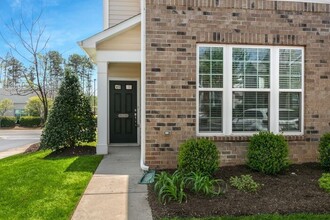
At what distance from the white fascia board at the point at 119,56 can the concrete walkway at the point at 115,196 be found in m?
3.23

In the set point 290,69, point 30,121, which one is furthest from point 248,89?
point 30,121

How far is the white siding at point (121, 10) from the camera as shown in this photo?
446 inches

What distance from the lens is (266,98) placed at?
6.85m

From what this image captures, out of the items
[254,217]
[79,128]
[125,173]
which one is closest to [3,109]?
[79,128]

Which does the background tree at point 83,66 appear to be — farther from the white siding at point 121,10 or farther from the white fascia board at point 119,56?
the white fascia board at point 119,56

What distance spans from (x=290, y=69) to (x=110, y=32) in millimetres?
4993

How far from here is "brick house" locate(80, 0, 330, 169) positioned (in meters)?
6.58

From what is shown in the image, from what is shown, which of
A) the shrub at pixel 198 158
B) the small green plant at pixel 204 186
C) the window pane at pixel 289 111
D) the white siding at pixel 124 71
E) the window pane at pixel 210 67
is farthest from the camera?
the white siding at pixel 124 71

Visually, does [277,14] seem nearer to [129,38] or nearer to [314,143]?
[314,143]

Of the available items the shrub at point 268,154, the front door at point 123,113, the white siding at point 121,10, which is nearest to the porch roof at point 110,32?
the front door at point 123,113

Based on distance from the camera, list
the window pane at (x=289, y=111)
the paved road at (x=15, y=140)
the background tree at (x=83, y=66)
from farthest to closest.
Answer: the background tree at (x=83, y=66)
the paved road at (x=15, y=140)
the window pane at (x=289, y=111)

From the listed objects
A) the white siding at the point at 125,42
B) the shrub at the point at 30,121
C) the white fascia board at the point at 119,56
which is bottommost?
the shrub at the point at 30,121

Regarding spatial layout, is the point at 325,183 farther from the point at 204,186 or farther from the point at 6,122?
the point at 6,122

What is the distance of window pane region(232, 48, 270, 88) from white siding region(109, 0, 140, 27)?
5912mm
